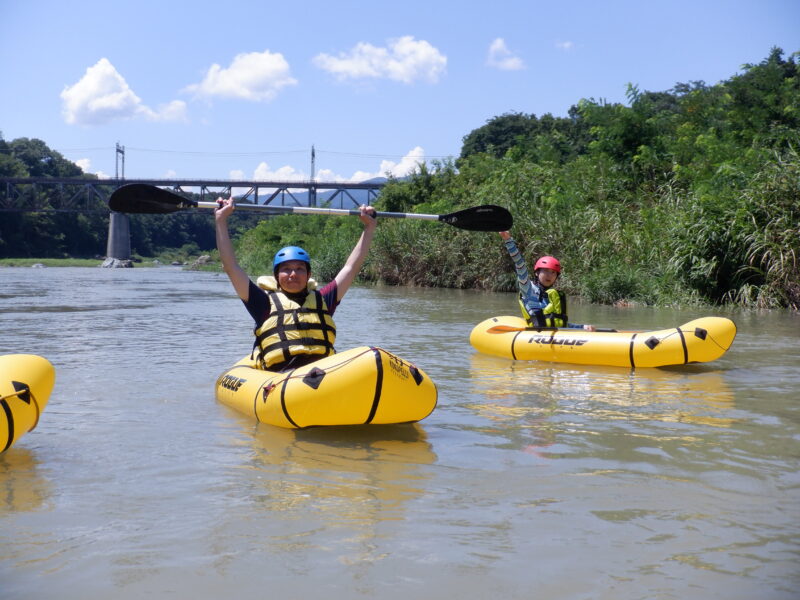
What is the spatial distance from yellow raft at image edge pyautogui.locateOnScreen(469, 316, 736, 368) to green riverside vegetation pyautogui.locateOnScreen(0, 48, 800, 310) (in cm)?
589

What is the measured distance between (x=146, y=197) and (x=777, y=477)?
433cm

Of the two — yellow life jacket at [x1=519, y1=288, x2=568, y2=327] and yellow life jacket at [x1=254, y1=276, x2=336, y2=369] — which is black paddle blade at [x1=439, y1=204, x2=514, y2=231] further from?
yellow life jacket at [x1=254, y1=276, x2=336, y2=369]

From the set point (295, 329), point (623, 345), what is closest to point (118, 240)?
point (623, 345)

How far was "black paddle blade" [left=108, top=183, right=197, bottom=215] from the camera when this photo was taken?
577cm

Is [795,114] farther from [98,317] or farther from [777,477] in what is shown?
[777,477]

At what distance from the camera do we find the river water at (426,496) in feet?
8.02

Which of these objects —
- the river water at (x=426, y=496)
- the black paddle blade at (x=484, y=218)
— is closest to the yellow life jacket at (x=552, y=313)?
the black paddle blade at (x=484, y=218)

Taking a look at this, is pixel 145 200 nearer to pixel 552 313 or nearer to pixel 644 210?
pixel 552 313

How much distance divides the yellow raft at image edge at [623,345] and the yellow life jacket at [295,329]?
3078 mm

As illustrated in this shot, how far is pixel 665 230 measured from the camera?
569 inches

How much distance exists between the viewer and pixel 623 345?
6.97 metres

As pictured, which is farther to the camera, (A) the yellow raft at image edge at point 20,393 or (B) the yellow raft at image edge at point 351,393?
(B) the yellow raft at image edge at point 351,393

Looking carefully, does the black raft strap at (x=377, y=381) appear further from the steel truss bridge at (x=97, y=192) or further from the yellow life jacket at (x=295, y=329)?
the steel truss bridge at (x=97, y=192)

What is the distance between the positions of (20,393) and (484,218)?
12.4ft
